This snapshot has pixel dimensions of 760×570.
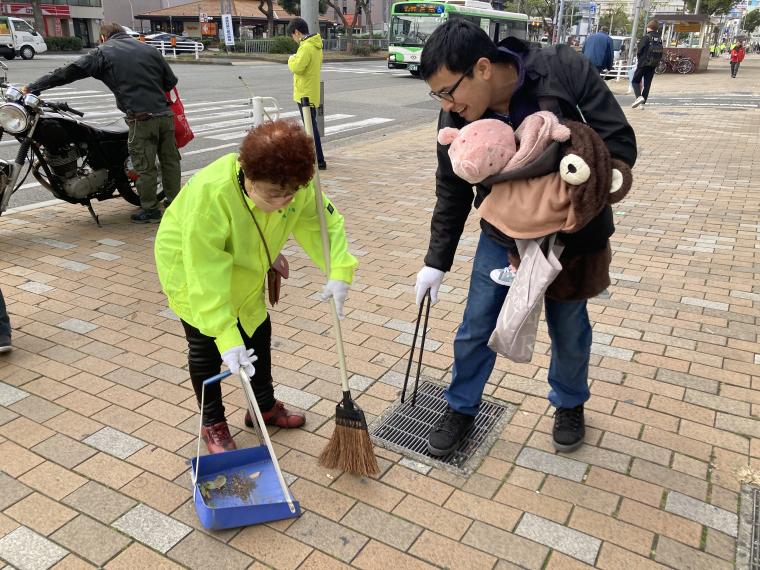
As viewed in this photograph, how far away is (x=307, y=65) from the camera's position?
25.3 ft

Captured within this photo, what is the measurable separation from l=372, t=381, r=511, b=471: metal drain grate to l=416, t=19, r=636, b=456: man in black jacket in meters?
0.06

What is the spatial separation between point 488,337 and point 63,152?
4.46 metres

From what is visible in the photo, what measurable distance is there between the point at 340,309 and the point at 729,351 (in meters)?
2.39

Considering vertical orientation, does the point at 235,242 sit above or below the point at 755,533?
above

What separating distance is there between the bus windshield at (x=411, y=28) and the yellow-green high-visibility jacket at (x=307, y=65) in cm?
1739

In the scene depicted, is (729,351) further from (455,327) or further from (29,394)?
Answer: (29,394)

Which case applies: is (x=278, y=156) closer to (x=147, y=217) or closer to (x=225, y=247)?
(x=225, y=247)

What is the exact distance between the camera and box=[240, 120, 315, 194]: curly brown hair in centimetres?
200

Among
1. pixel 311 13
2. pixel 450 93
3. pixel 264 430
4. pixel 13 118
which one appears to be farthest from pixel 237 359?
pixel 311 13

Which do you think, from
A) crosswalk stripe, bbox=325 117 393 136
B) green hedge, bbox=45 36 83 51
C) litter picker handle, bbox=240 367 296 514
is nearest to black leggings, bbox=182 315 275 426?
litter picker handle, bbox=240 367 296 514

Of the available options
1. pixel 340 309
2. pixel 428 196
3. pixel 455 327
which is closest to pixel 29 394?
pixel 340 309

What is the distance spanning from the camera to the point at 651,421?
2945 mm

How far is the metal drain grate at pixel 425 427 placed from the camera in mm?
2730

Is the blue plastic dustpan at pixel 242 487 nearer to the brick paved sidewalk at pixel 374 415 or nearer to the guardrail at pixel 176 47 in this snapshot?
the brick paved sidewalk at pixel 374 415
